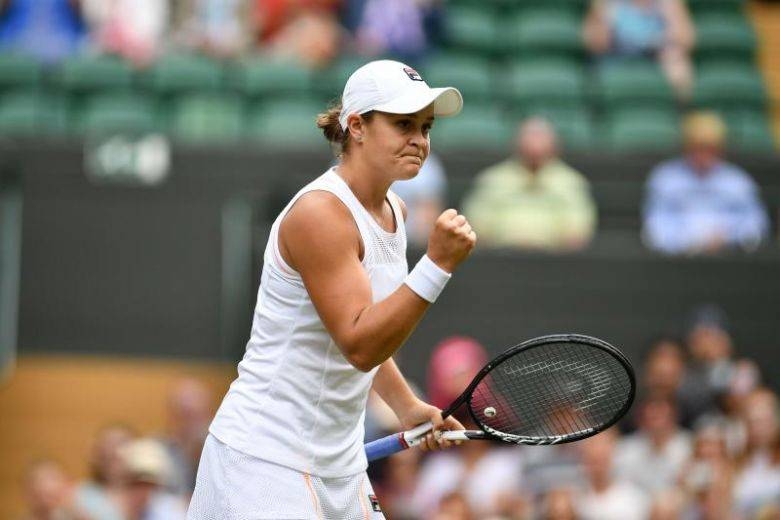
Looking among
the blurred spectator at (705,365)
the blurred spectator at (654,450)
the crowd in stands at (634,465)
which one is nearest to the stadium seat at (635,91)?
the blurred spectator at (705,365)

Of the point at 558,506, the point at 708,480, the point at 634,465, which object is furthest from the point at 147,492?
the point at 708,480

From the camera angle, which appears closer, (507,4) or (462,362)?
(462,362)

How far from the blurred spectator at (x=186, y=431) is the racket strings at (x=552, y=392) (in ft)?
12.3

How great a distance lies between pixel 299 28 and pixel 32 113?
192cm

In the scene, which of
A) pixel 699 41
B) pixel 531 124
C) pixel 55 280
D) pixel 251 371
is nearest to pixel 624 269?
pixel 531 124

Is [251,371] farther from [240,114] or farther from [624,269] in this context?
[240,114]

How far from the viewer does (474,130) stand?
9680mm

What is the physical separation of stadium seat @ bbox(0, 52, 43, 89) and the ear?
6.50 m

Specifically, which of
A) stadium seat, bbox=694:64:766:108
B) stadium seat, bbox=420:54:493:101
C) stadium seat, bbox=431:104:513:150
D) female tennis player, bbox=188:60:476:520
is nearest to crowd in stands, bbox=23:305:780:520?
stadium seat, bbox=431:104:513:150

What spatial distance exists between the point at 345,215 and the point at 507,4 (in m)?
7.28

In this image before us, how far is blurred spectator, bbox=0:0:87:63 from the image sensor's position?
10414 millimetres

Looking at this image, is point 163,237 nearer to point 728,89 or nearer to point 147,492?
point 147,492

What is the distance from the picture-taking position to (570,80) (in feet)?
33.0

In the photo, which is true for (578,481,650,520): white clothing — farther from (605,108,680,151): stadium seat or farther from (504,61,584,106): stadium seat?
(504,61,584,106): stadium seat
